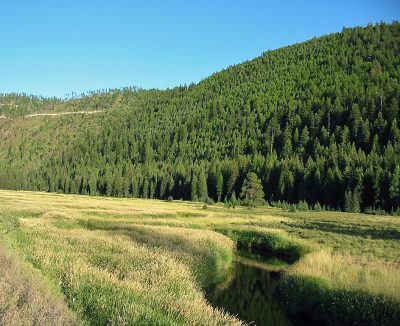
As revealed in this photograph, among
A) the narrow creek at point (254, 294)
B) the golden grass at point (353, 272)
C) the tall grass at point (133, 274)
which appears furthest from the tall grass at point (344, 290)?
the tall grass at point (133, 274)

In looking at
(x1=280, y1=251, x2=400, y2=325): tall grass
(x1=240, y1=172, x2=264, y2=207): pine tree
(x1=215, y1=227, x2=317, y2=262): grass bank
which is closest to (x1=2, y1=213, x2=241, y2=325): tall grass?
(x1=280, y1=251, x2=400, y2=325): tall grass

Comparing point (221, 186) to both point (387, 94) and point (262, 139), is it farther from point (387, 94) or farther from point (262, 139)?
point (387, 94)

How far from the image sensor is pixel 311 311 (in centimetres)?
2050

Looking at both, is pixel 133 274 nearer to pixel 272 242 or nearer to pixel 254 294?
pixel 254 294

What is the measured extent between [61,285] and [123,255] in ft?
23.8

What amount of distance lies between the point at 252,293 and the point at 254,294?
21 cm

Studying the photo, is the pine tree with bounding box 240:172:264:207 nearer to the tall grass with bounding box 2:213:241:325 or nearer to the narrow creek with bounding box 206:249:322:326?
the narrow creek with bounding box 206:249:322:326

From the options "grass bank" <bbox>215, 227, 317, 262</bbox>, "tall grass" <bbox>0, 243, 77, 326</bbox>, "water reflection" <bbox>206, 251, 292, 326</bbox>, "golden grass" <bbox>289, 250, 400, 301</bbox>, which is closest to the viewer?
"tall grass" <bbox>0, 243, 77, 326</bbox>

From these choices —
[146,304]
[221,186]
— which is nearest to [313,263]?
[146,304]

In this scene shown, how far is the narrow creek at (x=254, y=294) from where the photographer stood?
20.5m

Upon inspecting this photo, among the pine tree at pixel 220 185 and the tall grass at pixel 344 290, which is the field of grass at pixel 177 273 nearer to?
the tall grass at pixel 344 290

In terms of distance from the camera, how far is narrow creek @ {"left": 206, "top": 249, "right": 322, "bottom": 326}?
20.5 meters

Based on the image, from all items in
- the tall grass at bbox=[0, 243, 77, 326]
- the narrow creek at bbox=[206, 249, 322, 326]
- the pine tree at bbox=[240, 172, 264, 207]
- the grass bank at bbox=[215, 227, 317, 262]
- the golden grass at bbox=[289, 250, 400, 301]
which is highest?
the pine tree at bbox=[240, 172, 264, 207]

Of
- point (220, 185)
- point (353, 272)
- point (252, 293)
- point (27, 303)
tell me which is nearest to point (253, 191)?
point (220, 185)
